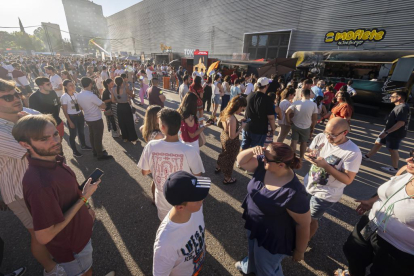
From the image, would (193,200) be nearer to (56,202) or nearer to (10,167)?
(56,202)

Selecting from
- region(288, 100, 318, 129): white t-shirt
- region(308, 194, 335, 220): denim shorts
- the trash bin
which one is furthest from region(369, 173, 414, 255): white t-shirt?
the trash bin

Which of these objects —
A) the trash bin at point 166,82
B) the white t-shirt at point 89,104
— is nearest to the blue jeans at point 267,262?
the white t-shirt at point 89,104

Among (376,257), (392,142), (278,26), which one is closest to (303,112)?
(392,142)

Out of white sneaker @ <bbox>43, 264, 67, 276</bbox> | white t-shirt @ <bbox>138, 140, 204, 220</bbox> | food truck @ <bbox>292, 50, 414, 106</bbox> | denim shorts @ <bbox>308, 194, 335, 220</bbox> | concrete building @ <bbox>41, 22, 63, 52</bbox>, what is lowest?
white sneaker @ <bbox>43, 264, 67, 276</bbox>

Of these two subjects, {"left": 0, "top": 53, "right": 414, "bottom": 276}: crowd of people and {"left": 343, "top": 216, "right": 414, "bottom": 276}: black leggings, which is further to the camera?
{"left": 343, "top": 216, "right": 414, "bottom": 276}: black leggings

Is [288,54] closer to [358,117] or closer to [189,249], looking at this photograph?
[358,117]

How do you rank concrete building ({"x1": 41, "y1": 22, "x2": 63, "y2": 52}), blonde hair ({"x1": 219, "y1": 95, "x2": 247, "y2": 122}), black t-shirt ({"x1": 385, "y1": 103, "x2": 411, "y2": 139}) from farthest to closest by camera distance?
concrete building ({"x1": 41, "y1": 22, "x2": 63, "y2": 52}), black t-shirt ({"x1": 385, "y1": 103, "x2": 411, "y2": 139}), blonde hair ({"x1": 219, "y1": 95, "x2": 247, "y2": 122})

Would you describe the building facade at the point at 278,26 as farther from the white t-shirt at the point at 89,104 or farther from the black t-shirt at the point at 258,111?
the white t-shirt at the point at 89,104

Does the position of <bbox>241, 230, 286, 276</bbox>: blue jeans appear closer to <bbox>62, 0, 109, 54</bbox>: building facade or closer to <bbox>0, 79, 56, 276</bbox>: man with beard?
<bbox>0, 79, 56, 276</bbox>: man with beard

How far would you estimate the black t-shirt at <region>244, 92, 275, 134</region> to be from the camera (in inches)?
159

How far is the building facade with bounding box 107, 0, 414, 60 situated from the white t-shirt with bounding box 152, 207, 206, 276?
19170 mm

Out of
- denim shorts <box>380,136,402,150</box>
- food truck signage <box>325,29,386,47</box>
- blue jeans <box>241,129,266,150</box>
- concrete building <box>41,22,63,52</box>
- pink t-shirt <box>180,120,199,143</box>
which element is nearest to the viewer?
pink t-shirt <box>180,120,199,143</box>

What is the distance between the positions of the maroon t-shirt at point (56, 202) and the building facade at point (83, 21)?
109356 mm

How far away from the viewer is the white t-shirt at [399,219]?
67.6 inches
